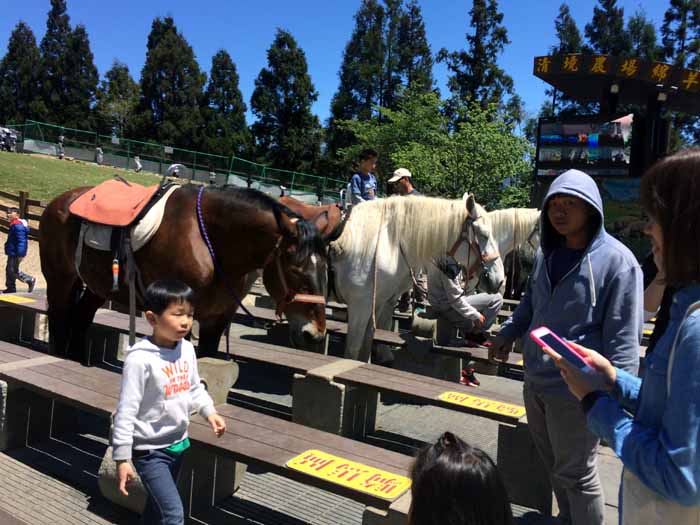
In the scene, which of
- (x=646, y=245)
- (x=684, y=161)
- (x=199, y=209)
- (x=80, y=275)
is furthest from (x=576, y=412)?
(x=646, y=245)

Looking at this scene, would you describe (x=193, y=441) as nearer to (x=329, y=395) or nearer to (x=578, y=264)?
(x=329, y=395)

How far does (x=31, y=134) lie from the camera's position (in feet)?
110

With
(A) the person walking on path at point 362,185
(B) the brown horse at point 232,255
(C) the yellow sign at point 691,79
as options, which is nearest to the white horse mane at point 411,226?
(B) the brown horse at point 232,255

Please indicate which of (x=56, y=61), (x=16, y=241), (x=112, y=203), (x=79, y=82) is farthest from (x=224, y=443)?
(x=56, y=61)

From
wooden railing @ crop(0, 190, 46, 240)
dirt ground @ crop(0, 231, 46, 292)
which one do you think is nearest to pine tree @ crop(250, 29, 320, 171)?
wooden railing @ crop(0, 190, 46, 240)

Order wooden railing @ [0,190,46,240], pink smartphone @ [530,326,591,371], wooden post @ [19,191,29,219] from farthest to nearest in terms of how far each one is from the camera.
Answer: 1. wooden post @ [19,191,29,219]
2. wooden railing @ [0,190,46,240]
3. pink smartphone @ [530,326,591,371]

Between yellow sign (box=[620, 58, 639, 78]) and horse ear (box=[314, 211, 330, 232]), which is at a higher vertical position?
yellow sign (box=[620, 58, 639, 78])

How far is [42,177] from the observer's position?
21703mm

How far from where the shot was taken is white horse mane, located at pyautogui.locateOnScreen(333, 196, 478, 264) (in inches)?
191

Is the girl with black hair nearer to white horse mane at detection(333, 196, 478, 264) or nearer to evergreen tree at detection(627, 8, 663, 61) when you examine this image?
white horse mane at detection(333, 196, 478, 264)

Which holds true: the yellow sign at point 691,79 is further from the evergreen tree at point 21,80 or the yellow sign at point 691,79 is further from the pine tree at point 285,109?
the evergreen tree at point 21,80

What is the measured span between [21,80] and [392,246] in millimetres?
60076

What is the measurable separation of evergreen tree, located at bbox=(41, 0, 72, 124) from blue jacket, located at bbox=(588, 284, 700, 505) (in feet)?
187

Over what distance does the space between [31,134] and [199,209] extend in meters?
35.8
